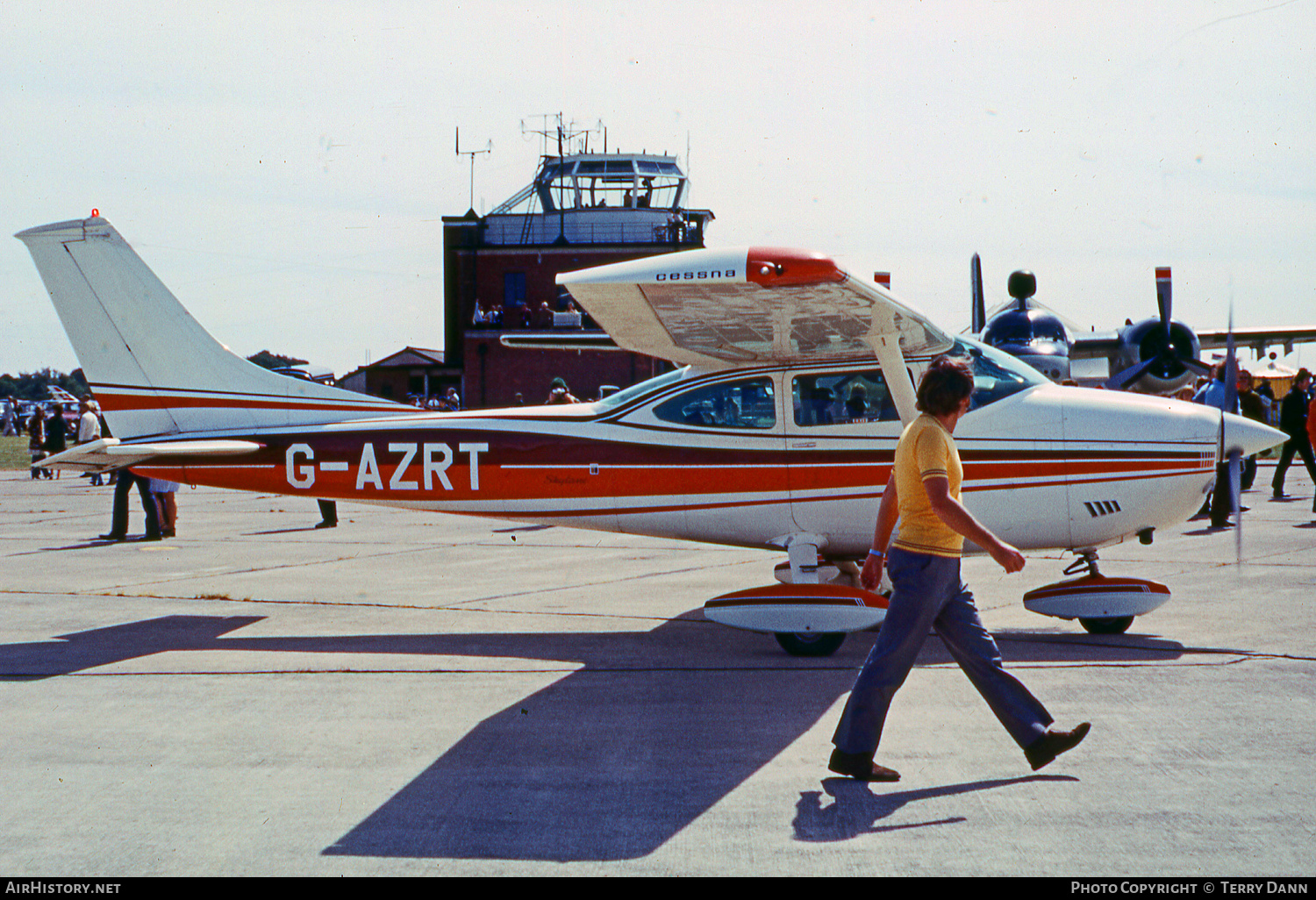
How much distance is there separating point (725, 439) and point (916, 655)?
3309 mm

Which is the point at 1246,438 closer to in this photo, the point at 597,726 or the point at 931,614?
the point at 931,614

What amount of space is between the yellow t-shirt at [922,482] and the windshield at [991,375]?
286 centimetres

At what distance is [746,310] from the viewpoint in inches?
250

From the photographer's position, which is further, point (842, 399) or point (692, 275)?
point (842, 399)

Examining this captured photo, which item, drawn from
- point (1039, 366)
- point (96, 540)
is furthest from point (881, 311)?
point (1039, 366)

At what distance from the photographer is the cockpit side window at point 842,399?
718cm

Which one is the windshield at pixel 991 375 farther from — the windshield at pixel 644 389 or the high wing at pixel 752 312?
the windshield at pixel 644 389

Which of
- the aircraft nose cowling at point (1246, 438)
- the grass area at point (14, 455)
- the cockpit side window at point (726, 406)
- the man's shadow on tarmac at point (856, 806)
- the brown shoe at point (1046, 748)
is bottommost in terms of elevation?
the grass area at point (14, 455)

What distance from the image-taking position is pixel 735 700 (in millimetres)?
5535

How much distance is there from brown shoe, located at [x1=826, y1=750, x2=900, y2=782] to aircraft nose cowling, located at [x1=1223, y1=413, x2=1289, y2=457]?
12.6 feet

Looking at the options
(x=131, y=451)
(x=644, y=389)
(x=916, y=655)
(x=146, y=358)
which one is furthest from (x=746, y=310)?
(x=146, y=358)

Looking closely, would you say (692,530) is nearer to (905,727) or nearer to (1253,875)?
(905,727)

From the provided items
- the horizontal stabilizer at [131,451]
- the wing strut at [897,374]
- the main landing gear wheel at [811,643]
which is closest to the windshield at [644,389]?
the wing strut at [897,374]

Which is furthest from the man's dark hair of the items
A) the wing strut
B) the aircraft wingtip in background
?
the aircraft wingtip in background
